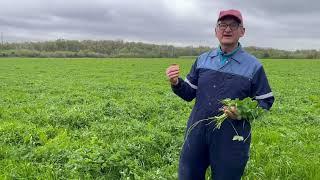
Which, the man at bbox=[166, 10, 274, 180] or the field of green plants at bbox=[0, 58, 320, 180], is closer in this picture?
the man at bbox=[166, 10, 274, 180]

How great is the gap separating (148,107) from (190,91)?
28.3 ft

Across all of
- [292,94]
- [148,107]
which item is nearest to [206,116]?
[148,107]

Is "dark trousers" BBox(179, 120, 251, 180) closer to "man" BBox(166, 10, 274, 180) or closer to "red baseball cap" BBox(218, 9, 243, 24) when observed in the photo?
"man" BBox(166, 10, 274, 180)

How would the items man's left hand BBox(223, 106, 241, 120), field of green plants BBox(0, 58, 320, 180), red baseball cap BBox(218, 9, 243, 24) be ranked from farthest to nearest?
field of green plants BBox(0, 58, 320, 180) → red baseball cap BBox(218, 9, 243, 24) → man's left hand BBox(223, 106, 241, 120)

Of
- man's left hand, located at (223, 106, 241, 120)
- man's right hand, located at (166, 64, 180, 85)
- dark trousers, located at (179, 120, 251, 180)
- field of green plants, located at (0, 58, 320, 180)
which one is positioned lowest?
field of green plants, located at (0, 58, 320, 180)

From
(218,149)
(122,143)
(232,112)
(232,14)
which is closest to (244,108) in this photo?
(232,112)

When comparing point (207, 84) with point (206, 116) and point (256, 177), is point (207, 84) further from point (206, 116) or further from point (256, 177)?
point (256, 177)

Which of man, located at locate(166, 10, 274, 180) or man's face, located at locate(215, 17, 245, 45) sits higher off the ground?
man's face, located at locate(215, 17, 245, 45)

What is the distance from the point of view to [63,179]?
6.39m

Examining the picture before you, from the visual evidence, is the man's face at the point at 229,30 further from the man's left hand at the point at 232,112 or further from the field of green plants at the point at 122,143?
the field of green plants at the point at 122,143

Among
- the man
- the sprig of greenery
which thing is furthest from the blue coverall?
the sprig of greenery

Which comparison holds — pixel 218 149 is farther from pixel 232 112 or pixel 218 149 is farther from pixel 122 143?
pixel 122 143

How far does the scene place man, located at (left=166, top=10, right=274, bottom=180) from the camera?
4465 millimetres

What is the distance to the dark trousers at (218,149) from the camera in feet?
→ 14.8
